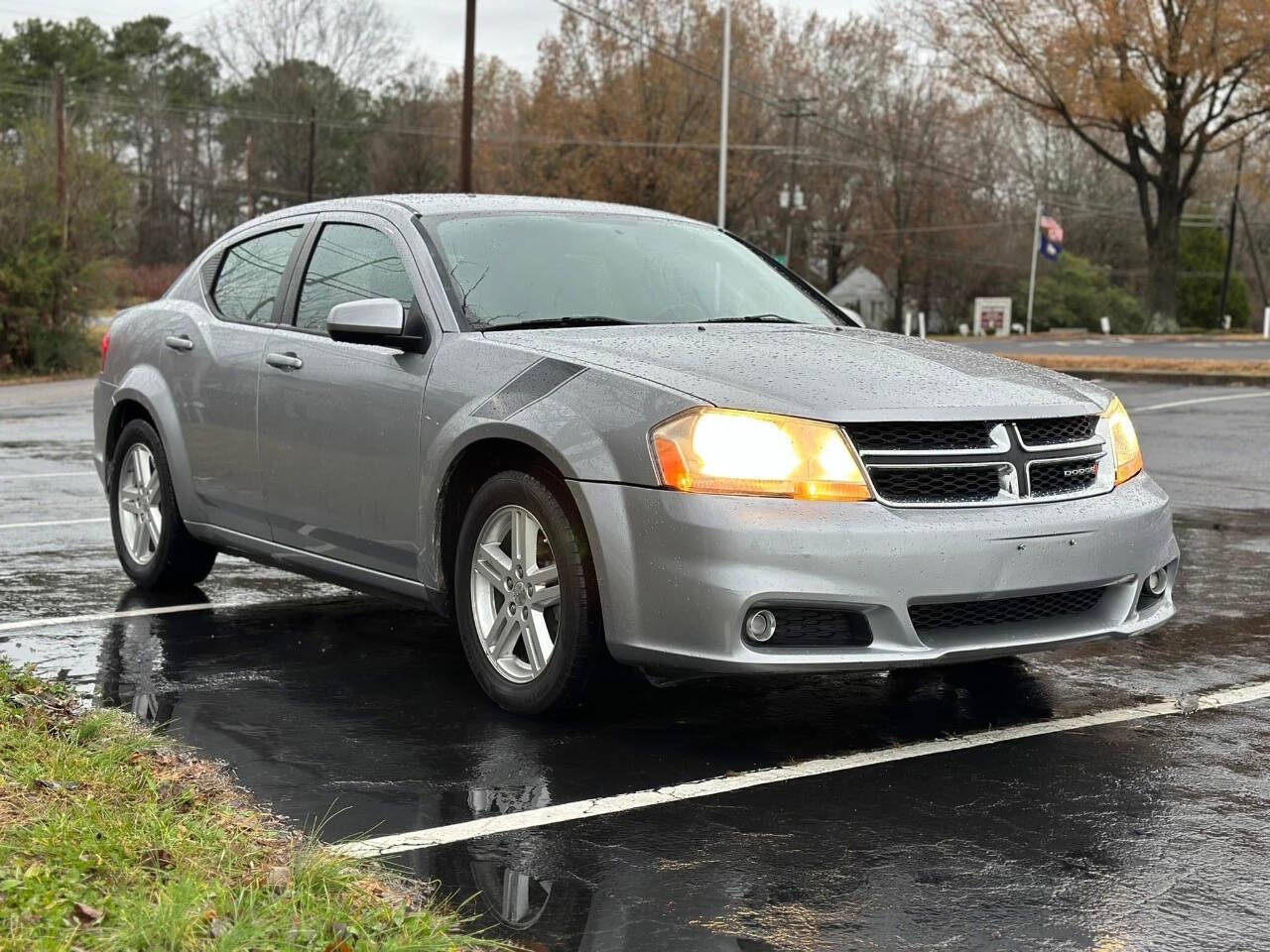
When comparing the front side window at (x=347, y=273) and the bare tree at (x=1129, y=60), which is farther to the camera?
the bare tree at (x=1129, y=60)

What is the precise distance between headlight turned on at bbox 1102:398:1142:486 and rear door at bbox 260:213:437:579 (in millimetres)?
2276

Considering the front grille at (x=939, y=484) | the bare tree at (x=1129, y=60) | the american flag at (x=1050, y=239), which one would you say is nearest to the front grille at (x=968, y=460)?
the front grille at (x=939, y=484)

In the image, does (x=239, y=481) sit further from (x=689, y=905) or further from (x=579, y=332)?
(x=689, y=905)

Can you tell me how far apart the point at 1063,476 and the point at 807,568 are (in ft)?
3.30

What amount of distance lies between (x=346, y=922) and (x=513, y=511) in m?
2.03

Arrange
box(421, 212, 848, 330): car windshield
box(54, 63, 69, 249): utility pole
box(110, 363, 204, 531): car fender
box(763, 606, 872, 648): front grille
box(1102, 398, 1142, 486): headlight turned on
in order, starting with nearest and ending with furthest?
box(763, 606, 872, 648): front grille
box(1102, 398, 1142, 486): headlight turned on
box(421, 212, 848, 330): car windshield
box(110, 363, 204, 531): car fender
box(54, 63, 69, 249): utility pole

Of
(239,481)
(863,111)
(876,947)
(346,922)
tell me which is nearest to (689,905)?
(876,947)

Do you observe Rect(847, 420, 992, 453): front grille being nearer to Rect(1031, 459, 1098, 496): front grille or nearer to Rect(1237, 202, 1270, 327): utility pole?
Rect(1031, 459, 1098, 496): front grille

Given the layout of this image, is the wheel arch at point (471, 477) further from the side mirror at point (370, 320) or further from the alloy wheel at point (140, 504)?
the alloy wheel at point (140, 504)

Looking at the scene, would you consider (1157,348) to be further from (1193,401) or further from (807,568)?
(807,568)

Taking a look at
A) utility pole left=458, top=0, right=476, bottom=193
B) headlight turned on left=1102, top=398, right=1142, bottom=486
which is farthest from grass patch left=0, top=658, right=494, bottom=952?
utility pole left=458, top=0, right=476, bottom=193

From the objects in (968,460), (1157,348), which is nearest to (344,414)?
(968,460)

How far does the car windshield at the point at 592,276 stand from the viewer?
568 cm

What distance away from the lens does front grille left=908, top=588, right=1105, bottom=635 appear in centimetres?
469
